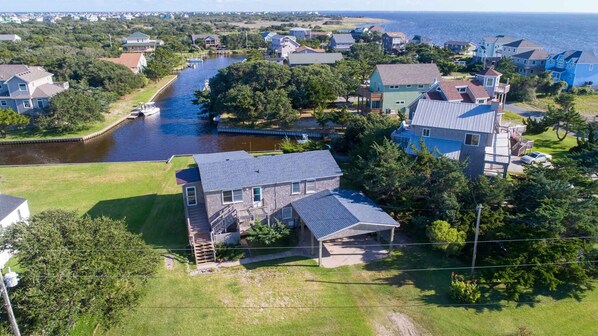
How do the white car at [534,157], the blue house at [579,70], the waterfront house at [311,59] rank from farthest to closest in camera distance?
1. the waterfront house at [311,59]
2. the blue house at [579,70]
3. the white car at [534,157]

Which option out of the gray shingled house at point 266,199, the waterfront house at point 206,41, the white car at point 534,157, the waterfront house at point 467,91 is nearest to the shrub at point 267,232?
the gray shingled house at point 266,199

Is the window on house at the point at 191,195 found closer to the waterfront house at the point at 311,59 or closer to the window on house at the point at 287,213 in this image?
the window on house at the point at 287,213

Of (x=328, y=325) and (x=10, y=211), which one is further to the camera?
(x=10, y=211)

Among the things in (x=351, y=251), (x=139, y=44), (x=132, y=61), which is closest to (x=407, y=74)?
(x=351, y=251)

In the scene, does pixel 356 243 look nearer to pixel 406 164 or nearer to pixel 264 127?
pixel 406 164

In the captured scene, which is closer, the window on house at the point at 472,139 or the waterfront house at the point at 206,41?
the window on house at the point at 472,139

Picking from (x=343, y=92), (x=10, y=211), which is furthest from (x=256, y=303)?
(x=343, y=92)
